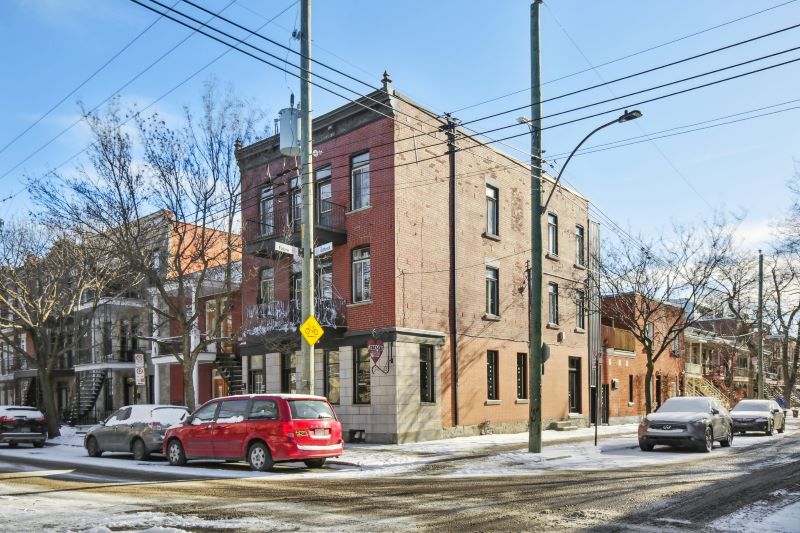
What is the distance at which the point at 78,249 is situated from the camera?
26.4m

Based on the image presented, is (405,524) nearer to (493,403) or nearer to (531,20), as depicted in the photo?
(531,20)

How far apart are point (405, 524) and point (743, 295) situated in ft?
137

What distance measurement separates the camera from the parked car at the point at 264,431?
48.8ft

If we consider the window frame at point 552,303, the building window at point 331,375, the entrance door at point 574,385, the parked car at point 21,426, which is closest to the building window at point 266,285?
the building window at point 331,375

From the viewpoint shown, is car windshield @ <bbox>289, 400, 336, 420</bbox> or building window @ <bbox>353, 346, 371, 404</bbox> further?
building window @ <bbox>353, 346, 371, 404</bbox>

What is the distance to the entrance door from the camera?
32.8 meters

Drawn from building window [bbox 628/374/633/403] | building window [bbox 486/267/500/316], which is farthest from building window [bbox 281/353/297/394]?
building window [bbox 628/374/633/403]

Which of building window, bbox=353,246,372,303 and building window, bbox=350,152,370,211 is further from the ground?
building window, bbox=350,152,370,211

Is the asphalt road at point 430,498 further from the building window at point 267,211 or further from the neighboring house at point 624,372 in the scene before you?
the neighboring house at point 624,372

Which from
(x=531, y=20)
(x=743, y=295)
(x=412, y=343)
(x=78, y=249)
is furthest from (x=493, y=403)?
(x=743, y=295)

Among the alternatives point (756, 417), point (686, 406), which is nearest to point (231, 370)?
point (686, 406)

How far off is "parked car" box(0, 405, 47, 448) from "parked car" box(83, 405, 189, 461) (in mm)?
5395

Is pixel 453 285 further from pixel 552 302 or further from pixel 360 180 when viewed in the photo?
pixel 552 302

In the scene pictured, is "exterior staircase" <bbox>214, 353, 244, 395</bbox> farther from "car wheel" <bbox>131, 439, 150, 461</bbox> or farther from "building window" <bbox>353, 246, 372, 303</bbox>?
"car wheel" <bbox>131, 439, 150, 461</bbox>
